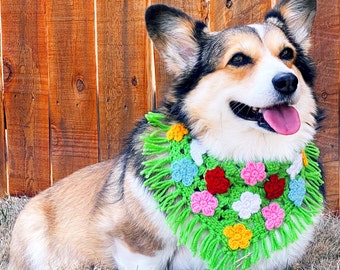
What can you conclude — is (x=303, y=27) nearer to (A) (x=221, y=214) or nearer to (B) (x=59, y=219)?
(A) (x=221, y=214)

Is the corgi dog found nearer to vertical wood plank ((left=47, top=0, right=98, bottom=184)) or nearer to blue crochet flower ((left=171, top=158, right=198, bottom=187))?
blue crochet flower ((left=171, top=158, right=198, bottom=187))

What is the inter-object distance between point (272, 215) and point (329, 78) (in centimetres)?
125

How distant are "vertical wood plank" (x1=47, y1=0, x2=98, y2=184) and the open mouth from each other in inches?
66.6

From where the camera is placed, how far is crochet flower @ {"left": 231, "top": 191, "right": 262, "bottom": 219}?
9.03 feet

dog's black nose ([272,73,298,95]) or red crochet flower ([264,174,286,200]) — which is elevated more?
dog's black nose ([272,73,298,95])

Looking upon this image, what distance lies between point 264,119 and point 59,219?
4.13 feet

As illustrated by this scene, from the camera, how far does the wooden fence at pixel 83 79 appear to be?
3777 mm

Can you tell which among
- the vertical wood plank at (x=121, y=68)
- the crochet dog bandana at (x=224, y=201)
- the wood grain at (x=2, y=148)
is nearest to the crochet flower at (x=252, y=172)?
the crochet dog bandana at (x=224, y=201)

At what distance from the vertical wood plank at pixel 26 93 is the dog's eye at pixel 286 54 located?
2.04 metres

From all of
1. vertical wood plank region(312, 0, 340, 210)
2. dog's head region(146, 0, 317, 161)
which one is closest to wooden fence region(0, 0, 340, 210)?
vertical wood plank region(312, 0, 340, 210)

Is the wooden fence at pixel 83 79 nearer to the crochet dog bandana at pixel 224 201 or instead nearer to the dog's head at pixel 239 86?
the dog's head at pixel 239 86

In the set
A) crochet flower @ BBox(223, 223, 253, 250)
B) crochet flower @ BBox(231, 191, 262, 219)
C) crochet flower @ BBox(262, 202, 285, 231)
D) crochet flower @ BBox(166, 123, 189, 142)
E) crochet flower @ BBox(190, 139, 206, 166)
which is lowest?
crochet flower @ BBox(223, 223, 253, 250)

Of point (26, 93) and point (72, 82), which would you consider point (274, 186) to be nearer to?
point (72, 82)

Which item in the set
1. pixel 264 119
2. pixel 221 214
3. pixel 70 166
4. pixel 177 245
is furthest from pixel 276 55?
pixel 70 166
